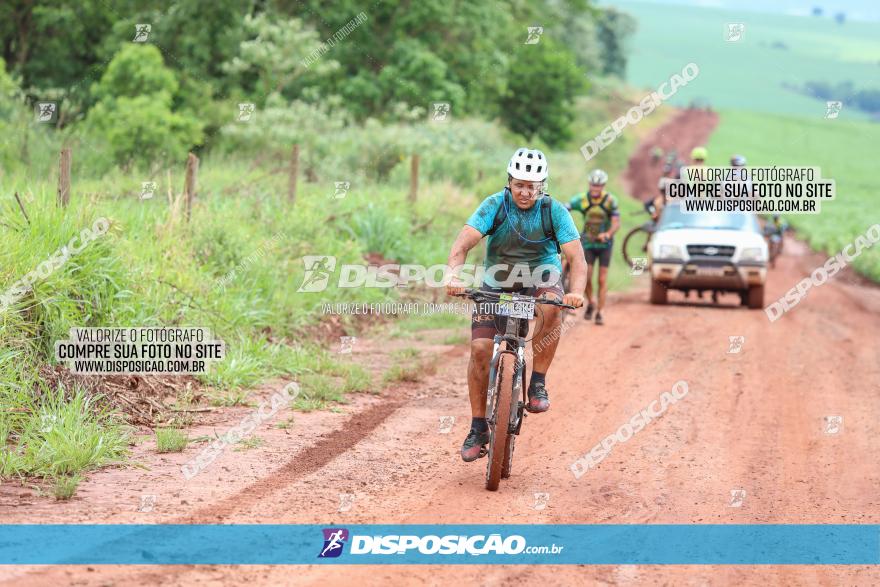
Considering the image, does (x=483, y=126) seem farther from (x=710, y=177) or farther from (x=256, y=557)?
(x=256, y=557)

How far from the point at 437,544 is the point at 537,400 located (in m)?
1.97

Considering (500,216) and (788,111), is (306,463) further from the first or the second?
(788,111)

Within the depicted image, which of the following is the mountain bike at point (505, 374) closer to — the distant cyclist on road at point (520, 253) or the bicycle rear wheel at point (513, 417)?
the bicycle rear wheel at point (513, 417)

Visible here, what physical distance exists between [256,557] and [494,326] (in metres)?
2.76

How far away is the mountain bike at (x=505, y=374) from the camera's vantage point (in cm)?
802

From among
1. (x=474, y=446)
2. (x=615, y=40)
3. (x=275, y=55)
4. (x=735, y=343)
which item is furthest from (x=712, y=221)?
(x=615, y=40)

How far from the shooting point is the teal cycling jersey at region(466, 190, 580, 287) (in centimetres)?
840

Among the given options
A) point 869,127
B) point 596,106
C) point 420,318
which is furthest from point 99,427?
point 869,127

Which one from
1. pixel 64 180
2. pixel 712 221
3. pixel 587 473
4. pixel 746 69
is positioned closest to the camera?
pixel 587 473

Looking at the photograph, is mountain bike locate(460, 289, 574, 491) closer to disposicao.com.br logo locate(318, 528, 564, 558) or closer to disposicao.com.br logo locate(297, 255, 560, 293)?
disposicao.com.br logo locate(297, 255, 560, 293)

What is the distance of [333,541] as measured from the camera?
671 centimetres

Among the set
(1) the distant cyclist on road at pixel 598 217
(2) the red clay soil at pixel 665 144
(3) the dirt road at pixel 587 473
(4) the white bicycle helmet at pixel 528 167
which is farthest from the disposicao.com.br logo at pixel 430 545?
(2) the red clay soil at pixel 665 144

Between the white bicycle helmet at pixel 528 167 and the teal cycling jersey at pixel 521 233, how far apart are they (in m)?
0.27

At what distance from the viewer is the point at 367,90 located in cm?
3747
